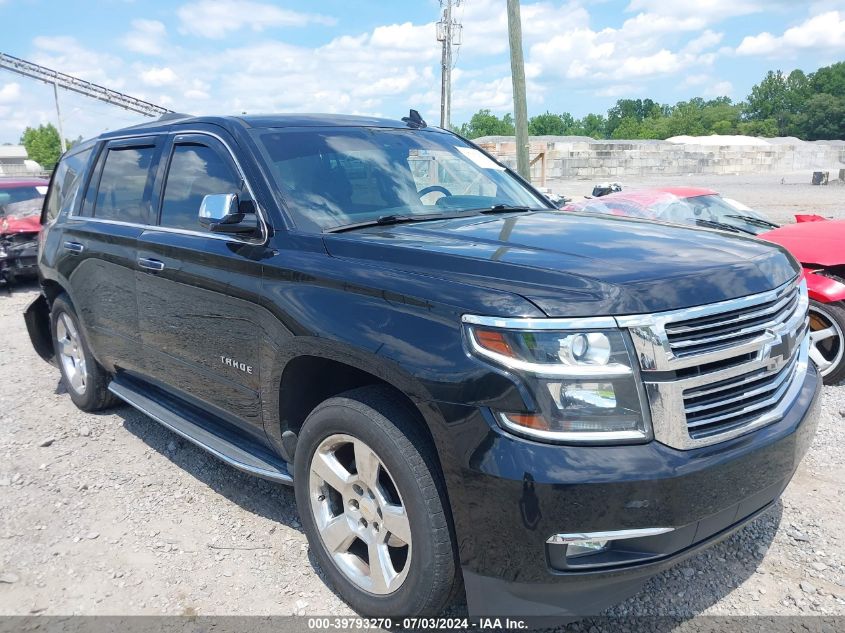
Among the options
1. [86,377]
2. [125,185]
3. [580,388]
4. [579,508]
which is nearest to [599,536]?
[579,508]

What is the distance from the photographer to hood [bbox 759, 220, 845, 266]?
5312 millimetres

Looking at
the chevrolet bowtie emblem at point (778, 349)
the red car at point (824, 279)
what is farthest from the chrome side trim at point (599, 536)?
the red car at point (824, 279)

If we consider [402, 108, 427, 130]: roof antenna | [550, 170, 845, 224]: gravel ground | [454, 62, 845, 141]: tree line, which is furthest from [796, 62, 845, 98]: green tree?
[402, 108, 427, 130]: roof antenna

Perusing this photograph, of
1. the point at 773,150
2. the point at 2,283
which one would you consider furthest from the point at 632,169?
the point at 2,283

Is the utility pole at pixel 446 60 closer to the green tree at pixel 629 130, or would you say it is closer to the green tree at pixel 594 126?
the green tree at pixel 629 130

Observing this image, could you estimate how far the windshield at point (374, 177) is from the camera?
3324 millimetres

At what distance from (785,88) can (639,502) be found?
141 metres

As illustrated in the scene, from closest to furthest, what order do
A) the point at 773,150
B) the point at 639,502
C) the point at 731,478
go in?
the point at 639,502
the point at 731,478
the point at 773,150

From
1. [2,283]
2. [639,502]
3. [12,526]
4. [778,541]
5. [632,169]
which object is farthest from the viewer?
[632,169]

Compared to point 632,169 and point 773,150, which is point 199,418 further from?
point 773,150

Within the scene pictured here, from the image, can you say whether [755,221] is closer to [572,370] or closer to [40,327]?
[572,370]

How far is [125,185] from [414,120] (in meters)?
1.90

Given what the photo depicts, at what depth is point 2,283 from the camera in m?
11.4

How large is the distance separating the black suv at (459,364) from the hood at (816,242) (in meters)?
2.64
